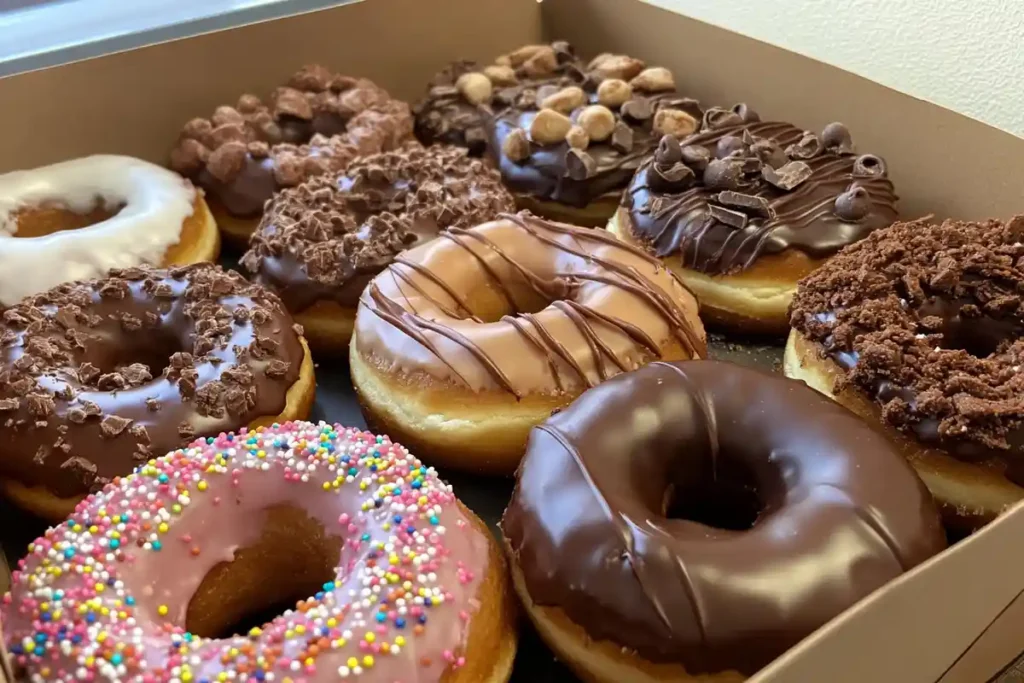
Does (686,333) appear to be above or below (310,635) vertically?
above

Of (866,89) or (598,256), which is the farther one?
(866,89)

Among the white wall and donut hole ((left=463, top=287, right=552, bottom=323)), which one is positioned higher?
the white wall

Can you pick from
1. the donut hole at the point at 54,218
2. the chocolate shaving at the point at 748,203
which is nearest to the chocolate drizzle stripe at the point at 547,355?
the chocolate shaving at the point at 748,203

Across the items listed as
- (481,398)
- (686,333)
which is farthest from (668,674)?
(686,333)

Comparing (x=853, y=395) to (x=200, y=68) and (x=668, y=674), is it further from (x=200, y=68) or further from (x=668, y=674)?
(x=200, y=68)

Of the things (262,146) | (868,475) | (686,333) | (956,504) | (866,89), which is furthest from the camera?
(262,146)

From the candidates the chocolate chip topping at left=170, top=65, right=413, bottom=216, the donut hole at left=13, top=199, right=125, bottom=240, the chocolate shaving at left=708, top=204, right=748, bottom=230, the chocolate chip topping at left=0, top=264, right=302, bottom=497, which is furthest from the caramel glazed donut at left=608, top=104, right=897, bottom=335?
the donut hole at left=13, top=199, right=125, bottom=240

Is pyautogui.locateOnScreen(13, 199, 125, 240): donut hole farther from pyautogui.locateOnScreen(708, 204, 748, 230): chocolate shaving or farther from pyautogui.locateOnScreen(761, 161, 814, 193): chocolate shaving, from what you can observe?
pyautogui.locateOnScreen(761, 161, 814, 193): chocolate shaving

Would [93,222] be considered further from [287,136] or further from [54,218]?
[287,136]
